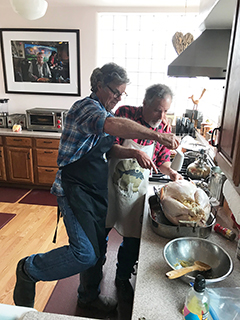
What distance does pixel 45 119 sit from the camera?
3.56 metres

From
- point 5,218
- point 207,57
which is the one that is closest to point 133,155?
point 207,57

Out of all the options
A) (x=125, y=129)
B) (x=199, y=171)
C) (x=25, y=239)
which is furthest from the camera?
(x=25, y=239)

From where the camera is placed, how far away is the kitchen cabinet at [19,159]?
3547 millimetres

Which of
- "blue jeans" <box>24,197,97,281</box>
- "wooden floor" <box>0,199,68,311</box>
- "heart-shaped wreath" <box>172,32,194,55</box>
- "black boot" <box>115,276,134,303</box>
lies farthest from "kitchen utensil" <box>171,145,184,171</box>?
"heart-shaped wreath" <box>172,32,194,55</box>

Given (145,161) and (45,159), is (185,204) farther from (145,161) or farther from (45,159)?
(45,159)

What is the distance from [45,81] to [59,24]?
797 mm

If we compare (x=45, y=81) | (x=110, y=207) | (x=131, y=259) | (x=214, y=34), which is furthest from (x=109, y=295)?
(x=45, y=81)

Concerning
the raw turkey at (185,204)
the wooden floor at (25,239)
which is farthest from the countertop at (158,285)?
the wooden floor at (25,239)

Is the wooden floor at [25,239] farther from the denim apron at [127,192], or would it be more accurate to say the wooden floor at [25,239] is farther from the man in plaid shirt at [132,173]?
the denim apron at [127,192]

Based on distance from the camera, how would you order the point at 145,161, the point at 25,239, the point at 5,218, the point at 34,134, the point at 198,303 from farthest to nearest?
the point at 34,134 → the point at 5,218 → the point at 25,239 → the point at 145,161 → the point at 198,303

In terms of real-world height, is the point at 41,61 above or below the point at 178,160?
above

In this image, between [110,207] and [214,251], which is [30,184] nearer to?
[110,207]

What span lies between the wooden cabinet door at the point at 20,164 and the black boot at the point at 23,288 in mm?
2464

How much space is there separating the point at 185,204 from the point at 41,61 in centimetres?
332
